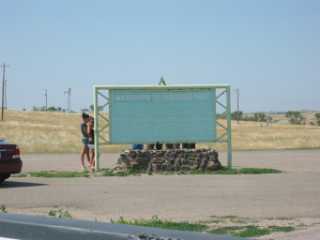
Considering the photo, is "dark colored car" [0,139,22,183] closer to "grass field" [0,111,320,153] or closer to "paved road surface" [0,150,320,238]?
"paved road surface" [0,150,320,238]

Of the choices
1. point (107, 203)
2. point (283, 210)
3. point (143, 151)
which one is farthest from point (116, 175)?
point (283, 210)

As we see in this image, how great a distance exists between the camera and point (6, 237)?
9.78 feet

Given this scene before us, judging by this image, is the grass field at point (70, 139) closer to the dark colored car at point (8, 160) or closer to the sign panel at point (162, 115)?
the sign panel at point (162, 115)

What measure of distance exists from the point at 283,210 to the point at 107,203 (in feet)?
10.7

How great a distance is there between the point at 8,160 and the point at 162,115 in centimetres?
626

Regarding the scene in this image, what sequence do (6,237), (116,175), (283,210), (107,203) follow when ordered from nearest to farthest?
(6,237) → (283,210) → (107,203) → (116,175)

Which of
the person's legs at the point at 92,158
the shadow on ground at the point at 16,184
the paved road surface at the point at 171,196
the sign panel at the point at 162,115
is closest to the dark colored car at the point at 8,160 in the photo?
the shadow on ground at the point at 16,184

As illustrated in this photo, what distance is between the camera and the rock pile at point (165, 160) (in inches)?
779

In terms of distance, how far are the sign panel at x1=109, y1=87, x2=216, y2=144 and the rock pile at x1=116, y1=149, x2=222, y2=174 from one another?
66cm

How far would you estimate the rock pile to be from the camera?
65.0 feet

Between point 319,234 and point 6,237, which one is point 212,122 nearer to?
point 319,234

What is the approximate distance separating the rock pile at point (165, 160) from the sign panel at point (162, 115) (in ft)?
2.17

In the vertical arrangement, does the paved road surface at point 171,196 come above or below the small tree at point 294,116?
below

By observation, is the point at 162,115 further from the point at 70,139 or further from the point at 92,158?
the point at 70,139
